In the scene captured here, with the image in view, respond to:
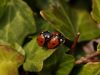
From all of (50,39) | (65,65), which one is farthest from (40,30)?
(65,65)

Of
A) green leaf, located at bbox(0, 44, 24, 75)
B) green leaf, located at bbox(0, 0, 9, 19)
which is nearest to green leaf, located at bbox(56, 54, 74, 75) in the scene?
green leaf, located at bbox(0, 44, 24, 75)

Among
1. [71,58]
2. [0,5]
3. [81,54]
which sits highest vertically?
[0,5]

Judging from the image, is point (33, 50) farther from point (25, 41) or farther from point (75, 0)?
point (75, 0)

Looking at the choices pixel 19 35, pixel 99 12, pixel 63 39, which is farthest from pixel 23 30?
pixel 99 12

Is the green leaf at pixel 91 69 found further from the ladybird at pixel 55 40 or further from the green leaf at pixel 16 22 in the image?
the green leaf at pixel 16 22

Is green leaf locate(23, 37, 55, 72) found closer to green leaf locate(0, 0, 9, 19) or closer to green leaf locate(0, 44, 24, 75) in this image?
green leaf locate(0, 44, 24, 75)

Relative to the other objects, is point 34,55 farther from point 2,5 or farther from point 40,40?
point 2,5
